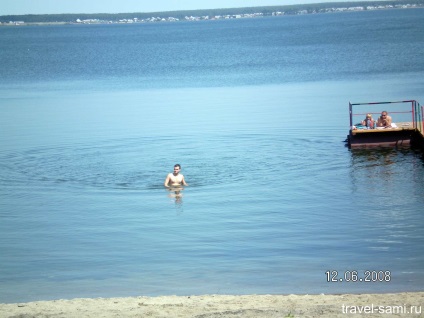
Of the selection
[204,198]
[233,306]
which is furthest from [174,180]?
[233,306]

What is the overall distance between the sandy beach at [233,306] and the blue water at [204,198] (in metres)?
1.27

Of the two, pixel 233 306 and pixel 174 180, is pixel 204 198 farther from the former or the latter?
pixel 233 306

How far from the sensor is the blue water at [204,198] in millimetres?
16719

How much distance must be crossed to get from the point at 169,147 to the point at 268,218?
40.7 ft

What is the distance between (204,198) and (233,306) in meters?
10.8

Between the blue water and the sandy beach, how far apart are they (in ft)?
4.17

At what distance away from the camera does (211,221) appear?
21391 mm

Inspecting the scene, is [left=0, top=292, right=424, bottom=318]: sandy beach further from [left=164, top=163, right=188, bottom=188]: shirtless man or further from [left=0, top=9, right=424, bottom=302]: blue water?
[left=164, top=163, right=188, bottom=188]: shirtless man

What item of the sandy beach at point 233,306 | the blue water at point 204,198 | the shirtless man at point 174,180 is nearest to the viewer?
the sandy beach at point 233,306

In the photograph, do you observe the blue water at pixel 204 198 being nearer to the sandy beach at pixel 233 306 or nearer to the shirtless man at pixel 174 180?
the shirtless man at pixel 174 180

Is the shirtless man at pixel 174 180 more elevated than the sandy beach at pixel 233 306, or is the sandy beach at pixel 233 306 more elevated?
the shirtless man at pixel 174 180

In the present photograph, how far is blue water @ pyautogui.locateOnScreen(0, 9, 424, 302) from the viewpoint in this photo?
54.9 feet

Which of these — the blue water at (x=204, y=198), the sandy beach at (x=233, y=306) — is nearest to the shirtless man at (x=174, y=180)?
the blue water at (x=204, y=198)

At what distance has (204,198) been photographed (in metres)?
24.1
